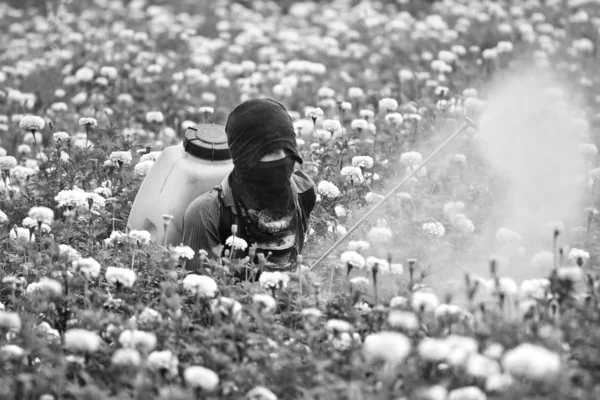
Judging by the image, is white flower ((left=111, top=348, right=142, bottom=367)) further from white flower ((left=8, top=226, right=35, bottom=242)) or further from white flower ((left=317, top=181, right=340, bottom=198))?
white flower ((left=317, top=181, right=340, bottom=198))

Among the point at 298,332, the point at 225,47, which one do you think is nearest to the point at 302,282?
the point at 298,332

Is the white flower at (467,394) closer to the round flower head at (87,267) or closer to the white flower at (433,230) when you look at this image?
the round flower head at (87,267)

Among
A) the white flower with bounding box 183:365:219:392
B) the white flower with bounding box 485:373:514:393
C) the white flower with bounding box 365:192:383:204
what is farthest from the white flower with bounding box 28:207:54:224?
the white flower with bounding box 485:373:514:393

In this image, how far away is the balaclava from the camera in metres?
4.32

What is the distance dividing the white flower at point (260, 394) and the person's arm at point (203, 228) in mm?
1273

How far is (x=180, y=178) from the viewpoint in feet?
15.9

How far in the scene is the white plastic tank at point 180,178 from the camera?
15.8 feet

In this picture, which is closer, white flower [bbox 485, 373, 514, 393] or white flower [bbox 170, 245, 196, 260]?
white flower [bbox 485, 373, 514, 393]

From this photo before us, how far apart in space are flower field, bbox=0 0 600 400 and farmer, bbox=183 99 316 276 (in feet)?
0.59

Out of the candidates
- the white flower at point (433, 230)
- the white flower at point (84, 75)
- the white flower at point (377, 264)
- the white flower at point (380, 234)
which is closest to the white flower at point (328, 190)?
the white flower at point (433, 230)

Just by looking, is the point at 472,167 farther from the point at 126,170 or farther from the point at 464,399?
the point at 464,399

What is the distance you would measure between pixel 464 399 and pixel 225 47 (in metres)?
7.16

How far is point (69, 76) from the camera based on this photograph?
27.6 ft

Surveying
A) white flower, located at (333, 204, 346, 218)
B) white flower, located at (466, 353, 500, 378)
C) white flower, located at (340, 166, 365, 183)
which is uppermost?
white flower, located at (466, 353, 500, 378)
